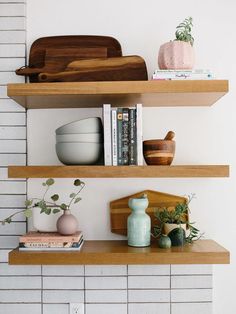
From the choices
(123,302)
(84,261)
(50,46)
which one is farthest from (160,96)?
(123,302)

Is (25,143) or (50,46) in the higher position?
(50,46)

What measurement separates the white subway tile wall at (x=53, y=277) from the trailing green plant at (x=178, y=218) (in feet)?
0.50

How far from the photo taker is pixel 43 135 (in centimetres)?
201

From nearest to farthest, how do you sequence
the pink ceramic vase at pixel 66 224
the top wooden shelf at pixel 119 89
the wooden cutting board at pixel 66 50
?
the top wooden shelf at pixel 119 89 → the pink ceramic vase at pixel 66 224 → the wooden cutting board at pixel 66 50

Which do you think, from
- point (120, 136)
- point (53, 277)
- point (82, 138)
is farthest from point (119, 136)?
point (53, 277)

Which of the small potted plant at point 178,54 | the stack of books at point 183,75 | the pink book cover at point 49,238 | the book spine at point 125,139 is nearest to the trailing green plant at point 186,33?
the small potted plant at point 178,54

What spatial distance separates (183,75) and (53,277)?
1047 mm

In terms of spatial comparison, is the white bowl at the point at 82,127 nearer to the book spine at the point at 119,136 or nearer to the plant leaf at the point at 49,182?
the book spine at the point at 119,136

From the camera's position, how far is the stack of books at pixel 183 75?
1.73 metres

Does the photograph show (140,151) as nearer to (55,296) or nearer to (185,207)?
(185,207)

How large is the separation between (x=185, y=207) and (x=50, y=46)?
0.93 m

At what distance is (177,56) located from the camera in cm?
177

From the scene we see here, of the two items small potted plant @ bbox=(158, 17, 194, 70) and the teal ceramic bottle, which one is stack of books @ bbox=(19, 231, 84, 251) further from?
small potted plant @ bbox=(158, 17, 194, 70)

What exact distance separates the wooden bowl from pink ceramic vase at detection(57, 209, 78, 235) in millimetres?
406
